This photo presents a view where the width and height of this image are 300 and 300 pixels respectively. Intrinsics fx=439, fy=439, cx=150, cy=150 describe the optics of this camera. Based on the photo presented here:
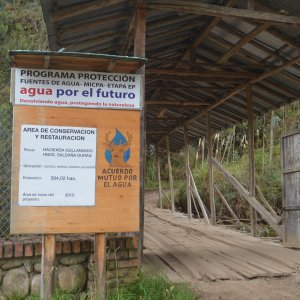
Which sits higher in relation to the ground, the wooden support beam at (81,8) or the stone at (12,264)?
the wooden support beam at (81,8)

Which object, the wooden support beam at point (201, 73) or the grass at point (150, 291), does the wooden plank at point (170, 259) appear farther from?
the wooden support beam at point (201, 73)

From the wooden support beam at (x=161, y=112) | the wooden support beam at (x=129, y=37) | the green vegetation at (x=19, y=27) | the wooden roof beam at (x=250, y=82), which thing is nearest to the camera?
the wooden support beam at (x=129, y=37)

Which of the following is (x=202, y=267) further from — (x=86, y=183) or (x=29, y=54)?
(x=29, y=54)

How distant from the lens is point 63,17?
4844 mm

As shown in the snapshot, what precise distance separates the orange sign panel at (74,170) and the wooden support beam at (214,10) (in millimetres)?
1953

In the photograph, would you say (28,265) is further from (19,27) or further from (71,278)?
(19,27)

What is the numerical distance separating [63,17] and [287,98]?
5310 mm

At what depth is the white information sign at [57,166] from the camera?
3438 millimetres

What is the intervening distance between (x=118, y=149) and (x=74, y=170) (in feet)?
1.39

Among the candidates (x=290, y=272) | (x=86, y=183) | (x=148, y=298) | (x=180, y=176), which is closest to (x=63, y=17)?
(x=86, y=183)

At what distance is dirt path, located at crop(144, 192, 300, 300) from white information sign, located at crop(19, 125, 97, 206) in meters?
1.64

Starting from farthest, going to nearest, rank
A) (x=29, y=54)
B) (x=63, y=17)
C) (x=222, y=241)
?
(x=222, y=241)
(x=63, y=17)
(x=29, y=54)

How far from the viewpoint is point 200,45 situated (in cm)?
814

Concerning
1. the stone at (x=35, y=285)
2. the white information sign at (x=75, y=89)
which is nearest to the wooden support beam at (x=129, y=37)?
the white information sign at (x=75, y=89)
